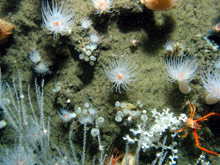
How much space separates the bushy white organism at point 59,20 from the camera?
3.72 meters

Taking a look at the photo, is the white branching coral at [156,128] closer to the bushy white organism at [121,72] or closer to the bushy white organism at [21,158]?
the bushy white organism at [121,72]

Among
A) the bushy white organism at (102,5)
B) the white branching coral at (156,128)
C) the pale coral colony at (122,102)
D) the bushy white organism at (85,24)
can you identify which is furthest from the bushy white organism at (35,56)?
the white branching coral at (156,128)

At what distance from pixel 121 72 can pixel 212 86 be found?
1.76m

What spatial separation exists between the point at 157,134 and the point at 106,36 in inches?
91.0

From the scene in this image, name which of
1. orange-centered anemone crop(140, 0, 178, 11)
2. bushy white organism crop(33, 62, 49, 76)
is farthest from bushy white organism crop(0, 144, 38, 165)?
orange-centered anemone crop(140, 0, 178, 11)

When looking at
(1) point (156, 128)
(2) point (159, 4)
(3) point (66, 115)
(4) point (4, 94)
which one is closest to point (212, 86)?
(1) point (156, 128)

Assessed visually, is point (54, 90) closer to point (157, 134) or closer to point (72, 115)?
point (72, 115)

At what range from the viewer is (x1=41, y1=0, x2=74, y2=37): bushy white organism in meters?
3.72

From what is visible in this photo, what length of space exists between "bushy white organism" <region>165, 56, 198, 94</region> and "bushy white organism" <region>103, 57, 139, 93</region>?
69cm

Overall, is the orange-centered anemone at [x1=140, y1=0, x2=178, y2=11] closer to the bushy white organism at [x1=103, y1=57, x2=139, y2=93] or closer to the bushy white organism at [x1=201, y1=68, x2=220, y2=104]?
the bushy white organism at [x1=103, y1=57, x2=139, y2=93]

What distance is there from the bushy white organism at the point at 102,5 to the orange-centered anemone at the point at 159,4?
2.35 feet

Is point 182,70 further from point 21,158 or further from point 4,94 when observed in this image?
point 4,94

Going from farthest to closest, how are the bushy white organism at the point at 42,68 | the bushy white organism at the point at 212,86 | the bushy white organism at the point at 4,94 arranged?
the bushy white organism at the point at 4,94 → the bushy white organism at the point at 42,68 → the bushy white organism at the point at 212,86

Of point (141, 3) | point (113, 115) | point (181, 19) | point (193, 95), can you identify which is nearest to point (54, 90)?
point (113, 115)
